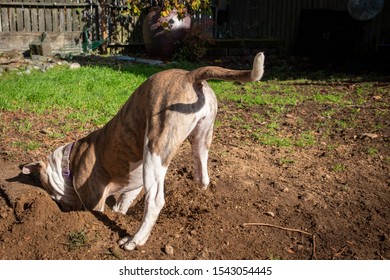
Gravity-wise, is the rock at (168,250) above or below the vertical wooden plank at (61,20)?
below

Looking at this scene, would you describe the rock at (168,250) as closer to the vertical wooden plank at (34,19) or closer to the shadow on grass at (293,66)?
the shadow on grass at (293,66)

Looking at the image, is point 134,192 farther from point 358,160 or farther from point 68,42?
point 68,42

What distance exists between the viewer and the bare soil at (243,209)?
3.42m

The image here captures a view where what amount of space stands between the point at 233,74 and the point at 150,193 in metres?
1.06

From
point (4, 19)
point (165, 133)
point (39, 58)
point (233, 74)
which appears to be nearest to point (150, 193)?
point (165, 133)

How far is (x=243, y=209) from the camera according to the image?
4.10 meters

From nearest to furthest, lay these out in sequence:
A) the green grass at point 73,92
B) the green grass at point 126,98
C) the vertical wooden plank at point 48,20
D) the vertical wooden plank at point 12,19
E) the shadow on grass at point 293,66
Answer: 1. the green grass at point 126,98
2. the green grass at point 73,92
3. the shadow on grass at point 293,66
4. the vertical wooden plank at point 12,19
5. the vertical wooden plank at point 48,20

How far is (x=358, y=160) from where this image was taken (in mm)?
5180

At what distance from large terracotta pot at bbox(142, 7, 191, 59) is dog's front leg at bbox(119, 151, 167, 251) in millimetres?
10135

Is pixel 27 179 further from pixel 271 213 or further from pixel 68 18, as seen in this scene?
pixel 68 18

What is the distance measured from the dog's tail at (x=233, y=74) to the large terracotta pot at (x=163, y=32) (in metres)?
9.92

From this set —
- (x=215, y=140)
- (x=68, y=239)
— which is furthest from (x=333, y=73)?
(x=68, y=239)

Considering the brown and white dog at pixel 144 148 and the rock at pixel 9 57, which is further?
the rock at pixel 9 57

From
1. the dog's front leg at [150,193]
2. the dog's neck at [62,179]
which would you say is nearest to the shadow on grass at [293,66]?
the dog's neck at [62,179]
